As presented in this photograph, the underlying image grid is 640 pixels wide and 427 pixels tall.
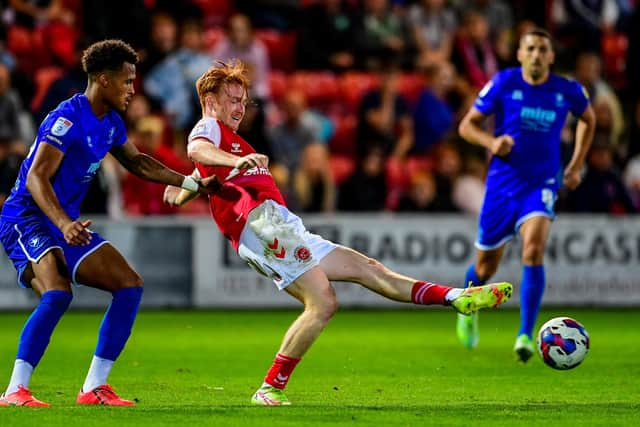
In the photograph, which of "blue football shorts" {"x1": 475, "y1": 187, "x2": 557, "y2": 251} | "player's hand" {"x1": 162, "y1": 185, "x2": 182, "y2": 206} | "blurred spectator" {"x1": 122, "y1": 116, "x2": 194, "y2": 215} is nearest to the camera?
"player's hand" {"x1": 162, "y1": 185, "x2": 182, "y2": 206}

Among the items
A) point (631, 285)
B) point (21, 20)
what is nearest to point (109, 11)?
point (21, 20)

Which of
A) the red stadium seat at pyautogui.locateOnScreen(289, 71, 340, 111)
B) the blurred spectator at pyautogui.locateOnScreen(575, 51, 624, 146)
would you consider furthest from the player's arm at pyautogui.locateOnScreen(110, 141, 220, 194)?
the blurred spectator at pyautogui.locateOnScreen(575, 51, 624, 146)

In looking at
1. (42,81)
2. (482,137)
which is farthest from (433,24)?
(482,137)

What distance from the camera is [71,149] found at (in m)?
7.76

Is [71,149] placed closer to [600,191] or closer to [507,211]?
[507,211]

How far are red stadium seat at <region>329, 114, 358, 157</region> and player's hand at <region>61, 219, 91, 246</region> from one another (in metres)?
12.6

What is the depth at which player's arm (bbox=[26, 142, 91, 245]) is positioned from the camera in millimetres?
7359

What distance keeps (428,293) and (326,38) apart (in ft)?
41.9

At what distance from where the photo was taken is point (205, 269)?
1678 cm

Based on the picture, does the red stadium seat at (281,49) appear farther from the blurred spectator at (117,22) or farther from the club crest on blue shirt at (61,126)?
the club crest on blue shirt at (61,126)

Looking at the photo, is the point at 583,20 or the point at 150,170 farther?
the point at 583,20

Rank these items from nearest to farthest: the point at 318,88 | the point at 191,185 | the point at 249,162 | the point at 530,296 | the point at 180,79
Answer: the point at 249,162
the point at 191,185
the point at 530,296
the point at 180,79
the point at 318,88

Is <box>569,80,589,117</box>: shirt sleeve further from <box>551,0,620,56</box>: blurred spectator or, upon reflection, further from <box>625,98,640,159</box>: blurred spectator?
<box>551,0,620,56</box>: blurred spectator

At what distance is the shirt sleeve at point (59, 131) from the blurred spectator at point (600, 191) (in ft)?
37.2
